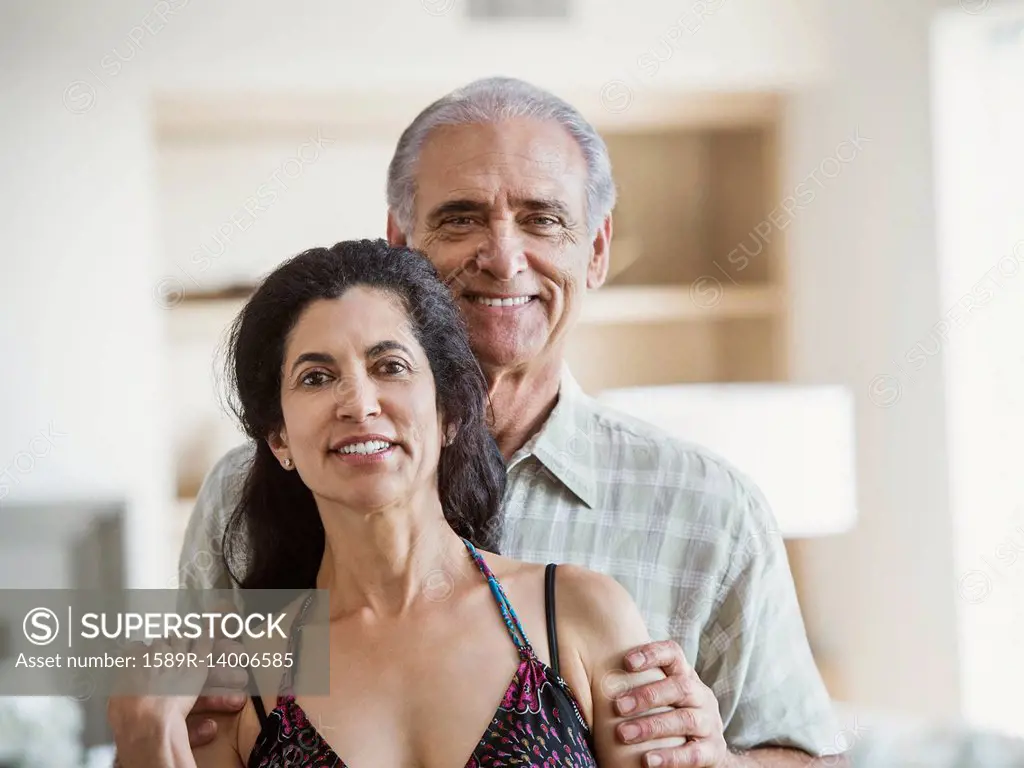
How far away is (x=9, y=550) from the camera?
2.38 meters

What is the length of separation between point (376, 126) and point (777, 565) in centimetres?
151

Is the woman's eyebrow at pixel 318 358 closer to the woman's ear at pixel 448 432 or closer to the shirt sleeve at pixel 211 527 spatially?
the woman's ear at pixel 448 432

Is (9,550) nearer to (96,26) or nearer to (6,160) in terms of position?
(6,160)

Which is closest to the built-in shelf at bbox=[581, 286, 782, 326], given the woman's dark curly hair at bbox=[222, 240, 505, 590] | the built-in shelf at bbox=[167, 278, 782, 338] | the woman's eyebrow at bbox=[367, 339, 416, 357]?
the built-in shelf at bbox=[167, 278, 782, 338]

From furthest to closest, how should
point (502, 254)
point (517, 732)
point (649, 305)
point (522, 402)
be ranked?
point (649, 305) → point (522, 402) → point (502, 254) → point (517, 732)

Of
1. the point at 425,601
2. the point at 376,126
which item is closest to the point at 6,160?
the point at 376,126

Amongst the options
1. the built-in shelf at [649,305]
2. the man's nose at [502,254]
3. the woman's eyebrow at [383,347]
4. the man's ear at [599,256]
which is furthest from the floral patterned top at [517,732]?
the built-in shelf at [649,305]

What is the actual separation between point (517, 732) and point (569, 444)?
0.43 m

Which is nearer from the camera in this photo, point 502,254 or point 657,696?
point 657,696

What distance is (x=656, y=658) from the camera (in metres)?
0.98

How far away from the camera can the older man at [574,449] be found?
123 centimetres

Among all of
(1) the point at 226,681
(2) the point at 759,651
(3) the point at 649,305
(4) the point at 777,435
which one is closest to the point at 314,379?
(1) the point at 226,681

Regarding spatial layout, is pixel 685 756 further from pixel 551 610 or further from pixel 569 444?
pixel 569 444

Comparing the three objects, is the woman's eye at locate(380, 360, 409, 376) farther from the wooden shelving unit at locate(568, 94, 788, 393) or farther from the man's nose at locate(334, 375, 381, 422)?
the wooden shelving unit at locate(568, 94, 788, 393)
